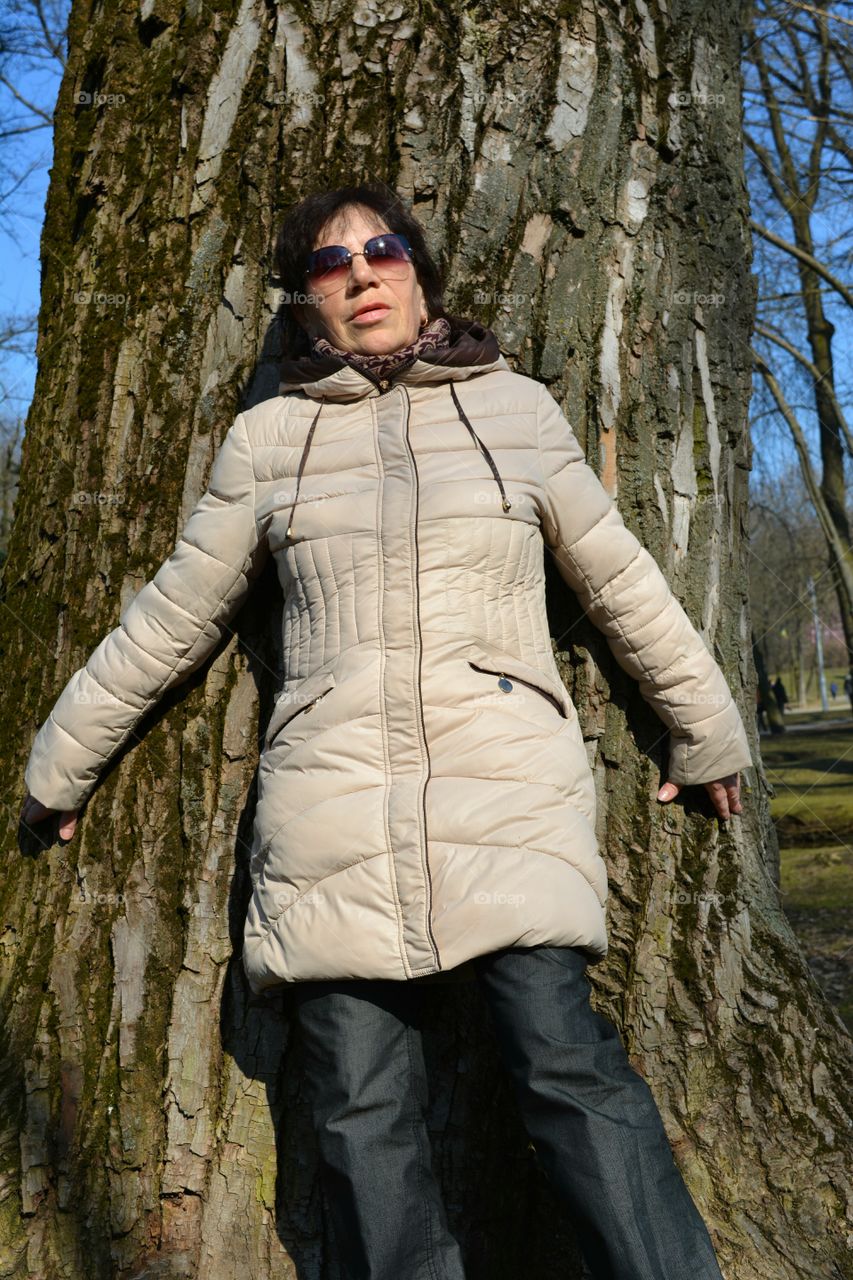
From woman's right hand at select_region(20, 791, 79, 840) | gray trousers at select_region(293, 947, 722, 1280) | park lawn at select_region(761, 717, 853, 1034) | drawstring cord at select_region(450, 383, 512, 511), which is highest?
drawstring cord at select_region(450, 383, 512, 511)

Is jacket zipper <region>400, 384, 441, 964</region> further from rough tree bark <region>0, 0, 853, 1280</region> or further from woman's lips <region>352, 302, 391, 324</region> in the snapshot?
rough tree bark <region>0, 0, 853, 1280</region>

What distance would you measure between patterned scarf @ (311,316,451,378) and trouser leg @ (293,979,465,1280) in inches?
47.7

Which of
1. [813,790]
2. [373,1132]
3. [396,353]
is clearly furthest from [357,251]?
[813,790]

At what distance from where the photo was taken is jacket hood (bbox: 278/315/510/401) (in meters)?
2.23

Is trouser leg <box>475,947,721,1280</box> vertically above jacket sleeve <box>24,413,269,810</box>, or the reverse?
jacket sleeve <box>24,413,269,810</box>

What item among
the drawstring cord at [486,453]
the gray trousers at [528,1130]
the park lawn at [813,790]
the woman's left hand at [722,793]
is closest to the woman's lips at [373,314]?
the drawstring cord at [486,453]

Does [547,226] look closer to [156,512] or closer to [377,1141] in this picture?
[156,512]

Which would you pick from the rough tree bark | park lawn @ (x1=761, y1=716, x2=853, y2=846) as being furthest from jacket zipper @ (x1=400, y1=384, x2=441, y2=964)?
park lawn @ (x1=761, y1=716, x2=853, y2=846)

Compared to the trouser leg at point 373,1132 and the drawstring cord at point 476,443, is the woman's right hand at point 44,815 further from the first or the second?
the drawstring cord at point 476,443

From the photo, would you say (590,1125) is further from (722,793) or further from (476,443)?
(476,443)

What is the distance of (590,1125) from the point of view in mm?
1877

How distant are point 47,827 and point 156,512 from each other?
765 millimetres

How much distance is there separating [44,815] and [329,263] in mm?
1362

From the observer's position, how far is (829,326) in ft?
43.4
